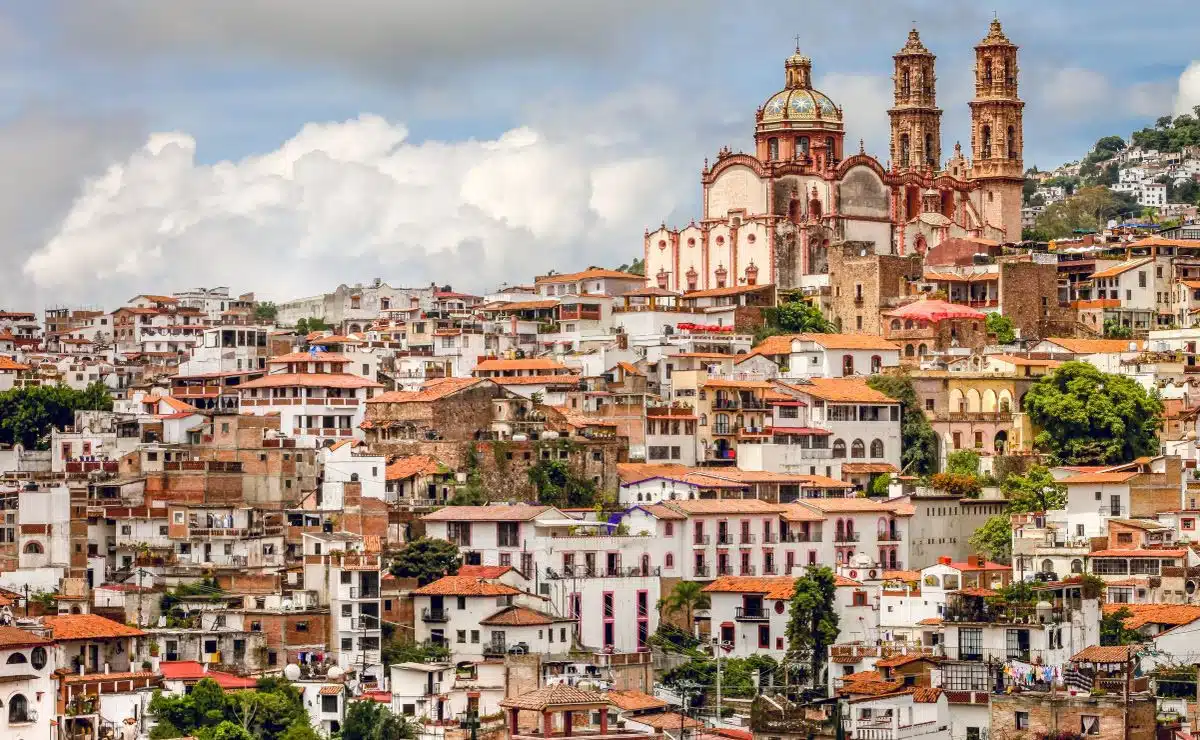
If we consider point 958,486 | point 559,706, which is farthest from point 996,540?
point 559,706

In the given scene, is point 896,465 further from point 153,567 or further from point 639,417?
point 153,567

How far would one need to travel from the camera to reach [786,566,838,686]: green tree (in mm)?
63312

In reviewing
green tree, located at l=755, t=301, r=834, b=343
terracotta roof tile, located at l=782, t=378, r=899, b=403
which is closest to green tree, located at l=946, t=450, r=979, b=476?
terracotta roof tile, located at l=782, t=378, r=899, b=403

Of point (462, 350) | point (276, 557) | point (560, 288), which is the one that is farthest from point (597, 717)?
point (560, 288)

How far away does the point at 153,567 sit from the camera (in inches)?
2628

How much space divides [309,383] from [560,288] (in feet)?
70.2

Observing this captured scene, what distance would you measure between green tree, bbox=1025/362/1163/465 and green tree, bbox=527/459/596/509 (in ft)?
47.9

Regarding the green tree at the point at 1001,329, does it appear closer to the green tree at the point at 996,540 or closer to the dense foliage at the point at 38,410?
the green tree at the point at 996,540

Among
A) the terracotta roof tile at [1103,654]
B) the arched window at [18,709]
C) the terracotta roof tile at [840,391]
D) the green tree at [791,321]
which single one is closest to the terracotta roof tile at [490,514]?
the terracotta roof tile at [840,391]

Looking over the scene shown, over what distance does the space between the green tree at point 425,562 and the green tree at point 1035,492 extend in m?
17.1

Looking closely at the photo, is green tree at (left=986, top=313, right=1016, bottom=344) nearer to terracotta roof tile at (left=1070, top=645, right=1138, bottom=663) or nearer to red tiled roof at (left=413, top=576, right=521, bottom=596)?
red tiled roof at (left=413, top=576, right=521, bottom=596)

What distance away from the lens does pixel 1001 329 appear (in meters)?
90.6

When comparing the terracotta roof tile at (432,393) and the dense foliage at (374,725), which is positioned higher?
the terracotta roof tile at (432,393)

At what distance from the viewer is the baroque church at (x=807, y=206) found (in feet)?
317
